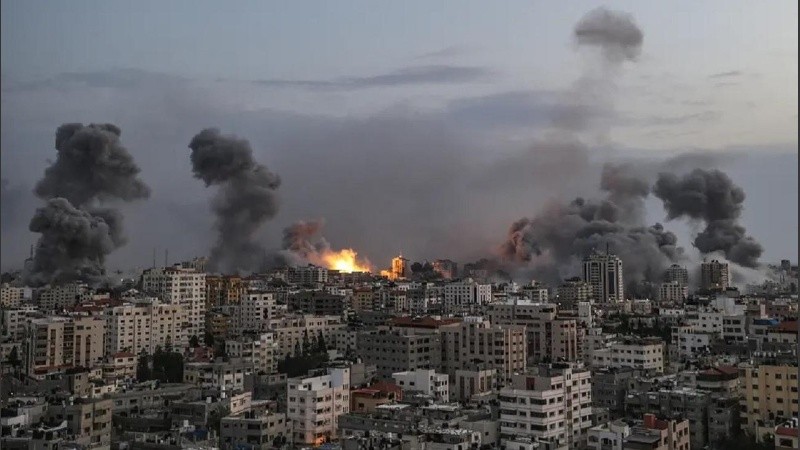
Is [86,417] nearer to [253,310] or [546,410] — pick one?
[546,410]

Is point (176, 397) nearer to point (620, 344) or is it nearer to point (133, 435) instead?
point (133, 435)

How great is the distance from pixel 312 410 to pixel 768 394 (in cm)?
251

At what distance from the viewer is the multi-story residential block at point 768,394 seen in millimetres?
4902

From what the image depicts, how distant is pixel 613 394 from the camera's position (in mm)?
5828

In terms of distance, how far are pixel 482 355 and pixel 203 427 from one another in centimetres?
337

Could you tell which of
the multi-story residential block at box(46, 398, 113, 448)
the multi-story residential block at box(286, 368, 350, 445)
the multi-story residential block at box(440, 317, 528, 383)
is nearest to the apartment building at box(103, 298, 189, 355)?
the multi-story residential block at box(440, 317, 528, 383)

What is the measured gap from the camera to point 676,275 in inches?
664

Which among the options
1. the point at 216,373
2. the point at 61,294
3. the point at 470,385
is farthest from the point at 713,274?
the point at 216,373

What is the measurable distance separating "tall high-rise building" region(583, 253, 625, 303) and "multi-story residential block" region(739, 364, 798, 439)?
11.0 meters

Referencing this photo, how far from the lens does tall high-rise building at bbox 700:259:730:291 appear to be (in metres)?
15.7

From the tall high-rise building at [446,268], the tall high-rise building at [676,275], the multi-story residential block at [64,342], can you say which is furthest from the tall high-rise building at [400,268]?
the multi-story residential block at [64,342]

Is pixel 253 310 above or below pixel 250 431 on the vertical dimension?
above

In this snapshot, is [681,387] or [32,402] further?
[681,387]

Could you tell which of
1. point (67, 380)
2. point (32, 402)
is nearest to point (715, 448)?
point (32, 402)
